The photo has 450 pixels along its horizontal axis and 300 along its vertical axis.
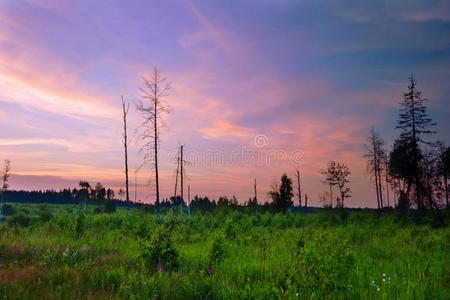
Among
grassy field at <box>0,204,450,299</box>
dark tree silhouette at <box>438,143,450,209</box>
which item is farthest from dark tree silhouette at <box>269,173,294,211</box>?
grassy field at <box>0,204,450,299</box>

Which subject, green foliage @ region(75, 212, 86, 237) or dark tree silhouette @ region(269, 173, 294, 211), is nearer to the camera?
green foliage @ region(75, 212, 86, 237)

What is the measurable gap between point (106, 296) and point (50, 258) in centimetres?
394

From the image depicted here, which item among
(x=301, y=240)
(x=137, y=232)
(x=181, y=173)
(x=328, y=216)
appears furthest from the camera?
(x=181, y=173)

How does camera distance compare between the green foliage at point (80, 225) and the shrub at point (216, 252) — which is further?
the green foliage at point (80, 225)

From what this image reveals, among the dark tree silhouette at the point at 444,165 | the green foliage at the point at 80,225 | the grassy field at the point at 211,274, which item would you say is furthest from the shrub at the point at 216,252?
the dark tree silhouette at the point at 444,165

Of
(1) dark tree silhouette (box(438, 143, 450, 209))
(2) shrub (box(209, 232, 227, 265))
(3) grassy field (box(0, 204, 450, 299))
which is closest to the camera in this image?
(3) grassy field (box(0, 204, 450, 299))

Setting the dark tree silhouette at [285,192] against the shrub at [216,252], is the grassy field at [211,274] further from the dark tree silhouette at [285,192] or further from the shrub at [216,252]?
the dark tree silhouette at [285,192]

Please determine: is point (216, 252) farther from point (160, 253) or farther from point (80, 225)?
point (80, 225)

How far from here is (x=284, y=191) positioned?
2655 inches

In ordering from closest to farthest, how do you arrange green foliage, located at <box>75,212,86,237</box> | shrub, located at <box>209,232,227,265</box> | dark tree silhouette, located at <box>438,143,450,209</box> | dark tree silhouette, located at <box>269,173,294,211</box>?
shrub, located at <box>209,232,227,265</box>
green foliage, located at <box>75,212,86,237</box>
dark tree silhouette, located at <box>438,143,450,209</box>
dark tree silhouette, located at <box>269,173,294,211</box>

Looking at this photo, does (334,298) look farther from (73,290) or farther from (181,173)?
(181,173)

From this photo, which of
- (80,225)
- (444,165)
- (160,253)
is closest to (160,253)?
(160,253)

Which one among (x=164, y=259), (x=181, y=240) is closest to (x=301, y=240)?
(x=164, y=259)

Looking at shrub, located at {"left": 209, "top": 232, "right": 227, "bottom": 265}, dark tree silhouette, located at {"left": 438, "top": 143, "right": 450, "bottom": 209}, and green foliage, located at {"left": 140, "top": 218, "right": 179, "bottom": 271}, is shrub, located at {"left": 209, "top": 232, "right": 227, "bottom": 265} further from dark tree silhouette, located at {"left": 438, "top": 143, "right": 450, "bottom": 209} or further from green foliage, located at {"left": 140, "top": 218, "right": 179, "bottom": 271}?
dark tree silhouette, located at {"left": 438, "top": 143, "right": 450, "bottom": 209}
